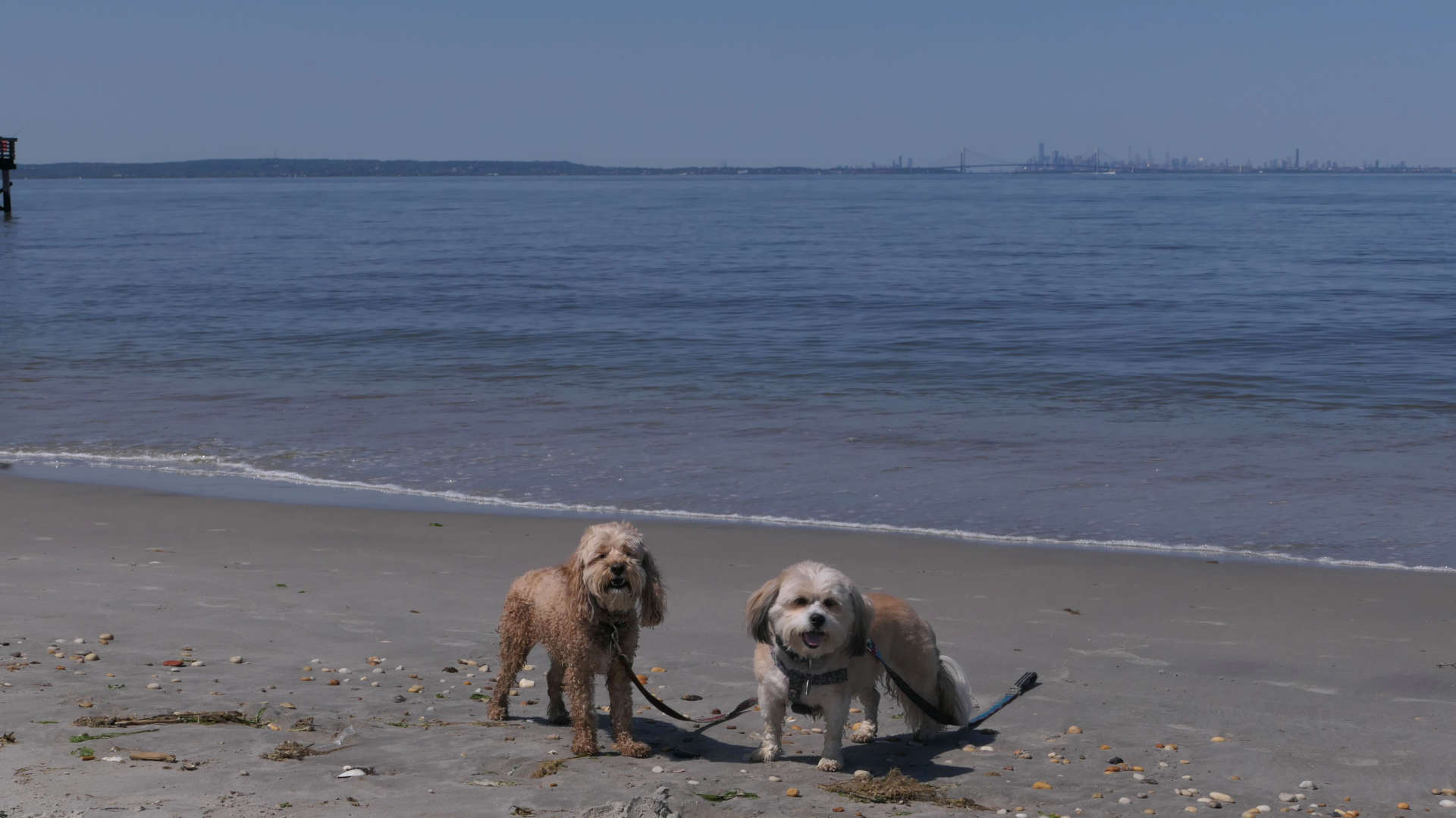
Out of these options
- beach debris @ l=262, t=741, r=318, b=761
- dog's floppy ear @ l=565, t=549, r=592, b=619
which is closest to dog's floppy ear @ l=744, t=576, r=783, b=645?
Result: dog's floppy ear @ l=565, t=549, r=592, b=619

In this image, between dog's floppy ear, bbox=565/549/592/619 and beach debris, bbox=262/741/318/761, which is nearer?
beach debris, bbox=262/741/318/761

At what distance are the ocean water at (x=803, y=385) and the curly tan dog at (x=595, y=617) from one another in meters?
5.26

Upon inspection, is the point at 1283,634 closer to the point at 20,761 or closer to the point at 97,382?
the point at 20,761

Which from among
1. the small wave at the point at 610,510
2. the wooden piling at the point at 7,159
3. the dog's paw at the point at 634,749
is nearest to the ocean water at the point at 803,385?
the small wave at the point at 610,510

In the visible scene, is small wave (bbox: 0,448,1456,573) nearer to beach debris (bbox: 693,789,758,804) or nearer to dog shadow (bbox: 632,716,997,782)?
dog shadow (bbox: 632,716,997,782)

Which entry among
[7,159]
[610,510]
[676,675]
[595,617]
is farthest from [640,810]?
[7,159]

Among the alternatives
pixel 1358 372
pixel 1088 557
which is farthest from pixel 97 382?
pixel 1358 372

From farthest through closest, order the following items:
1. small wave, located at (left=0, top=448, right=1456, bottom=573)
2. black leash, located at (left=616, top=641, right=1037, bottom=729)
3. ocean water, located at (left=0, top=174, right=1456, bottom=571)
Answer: ocean water, located at (left=0, top=174, right=1456, bottom=571) → small wave, located at (left=0, top=448, right=1456, bottom=573) → black leash, located at (left=616, top=641, right=1037, bottom=729)

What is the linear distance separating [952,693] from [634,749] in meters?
1.43

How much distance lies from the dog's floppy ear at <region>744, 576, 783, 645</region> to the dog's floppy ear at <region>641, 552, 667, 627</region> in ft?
1.36

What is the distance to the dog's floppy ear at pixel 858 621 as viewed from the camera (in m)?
5.32

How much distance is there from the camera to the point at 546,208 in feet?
331

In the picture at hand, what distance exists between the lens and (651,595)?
18.5 feet

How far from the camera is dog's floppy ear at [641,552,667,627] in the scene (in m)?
5.62
